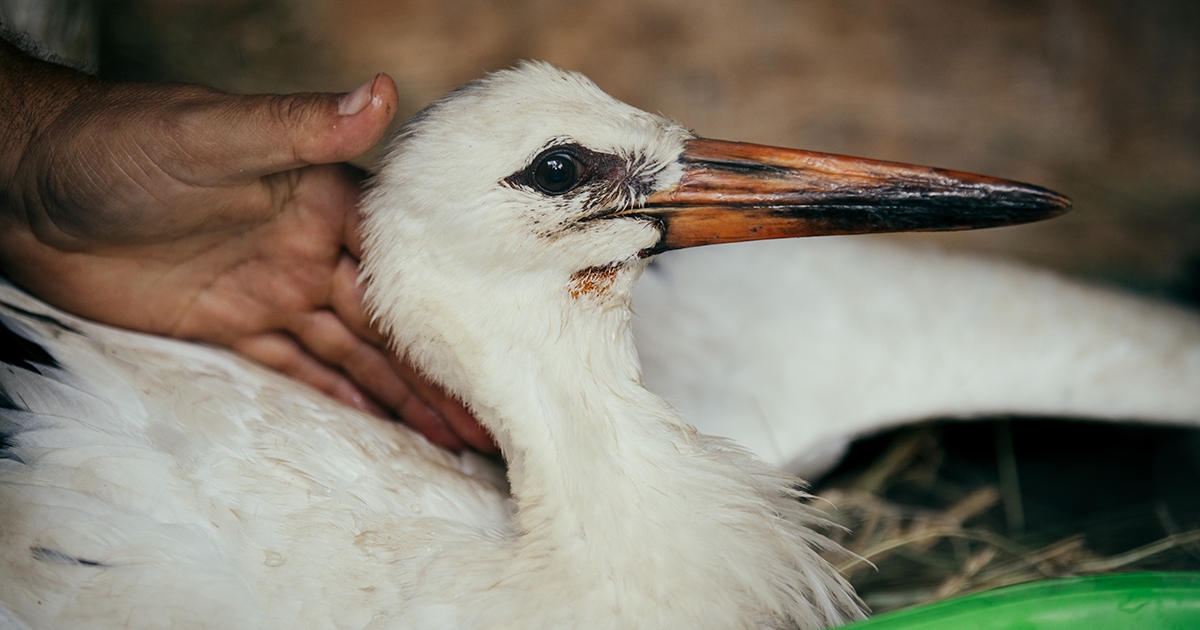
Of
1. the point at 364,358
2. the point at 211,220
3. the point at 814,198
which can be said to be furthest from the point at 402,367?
the point at 814,198

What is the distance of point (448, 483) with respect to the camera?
3.20 feet

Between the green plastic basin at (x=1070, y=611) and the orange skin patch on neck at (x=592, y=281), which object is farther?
the orange skin patch on neck at (x=592, y=281)

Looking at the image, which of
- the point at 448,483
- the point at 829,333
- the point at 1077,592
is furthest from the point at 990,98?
the point at 448,483

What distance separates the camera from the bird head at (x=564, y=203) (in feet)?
2.91

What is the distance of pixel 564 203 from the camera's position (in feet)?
2.97

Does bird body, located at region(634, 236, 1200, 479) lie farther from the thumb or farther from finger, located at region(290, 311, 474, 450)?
the thumb

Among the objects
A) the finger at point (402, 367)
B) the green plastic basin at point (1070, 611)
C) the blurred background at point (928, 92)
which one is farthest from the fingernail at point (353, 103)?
the blurred background at point (928, 92)

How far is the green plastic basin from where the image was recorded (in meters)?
0.79

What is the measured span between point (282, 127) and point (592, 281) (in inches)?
14.4

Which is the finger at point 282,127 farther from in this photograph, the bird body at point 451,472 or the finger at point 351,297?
the finger at point 351,297

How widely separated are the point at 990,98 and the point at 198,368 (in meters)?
1.98

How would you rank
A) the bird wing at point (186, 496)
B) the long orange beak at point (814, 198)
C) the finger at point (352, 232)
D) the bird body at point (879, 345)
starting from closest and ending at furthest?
the bird wing at point (186, 496)
the long orange beak at point (814, 198)
the finger at point (352, 232)
the bird body at point (879, 345)

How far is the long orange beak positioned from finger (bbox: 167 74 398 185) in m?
0.29

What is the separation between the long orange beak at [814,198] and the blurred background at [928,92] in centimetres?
82
